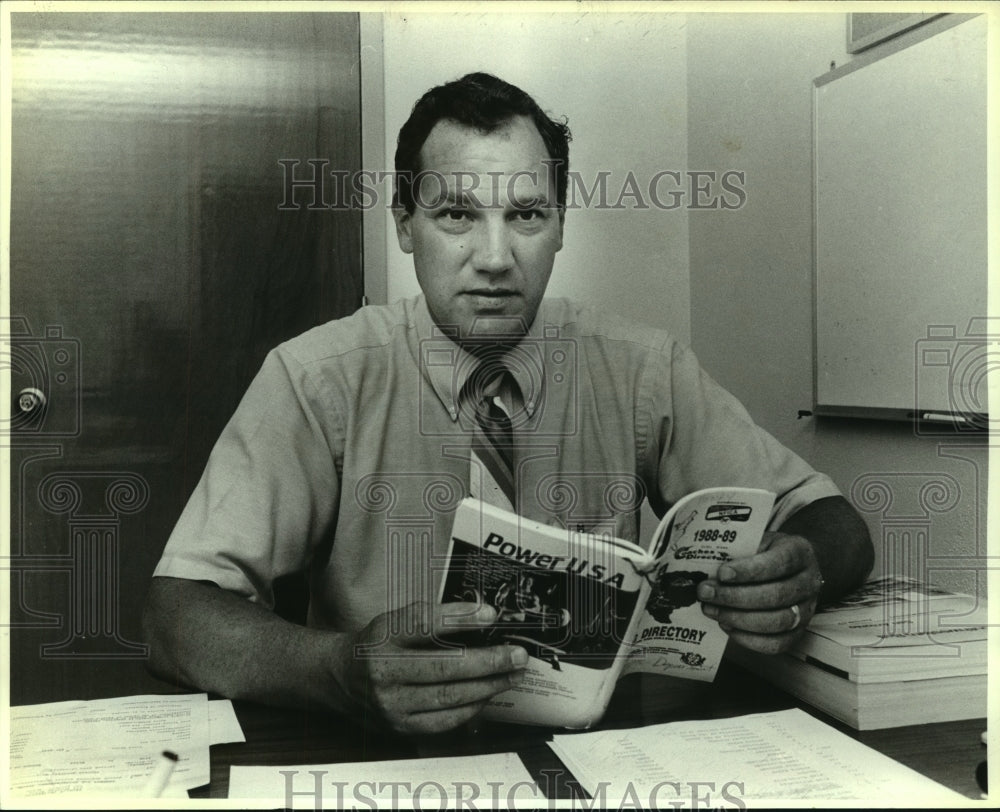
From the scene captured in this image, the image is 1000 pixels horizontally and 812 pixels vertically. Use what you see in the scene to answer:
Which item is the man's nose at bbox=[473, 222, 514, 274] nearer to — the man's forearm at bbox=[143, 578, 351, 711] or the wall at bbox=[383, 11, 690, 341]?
the wall at bbox=[383, 11, 690, 341]

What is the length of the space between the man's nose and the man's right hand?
43 centimetres

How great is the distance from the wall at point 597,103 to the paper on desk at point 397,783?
56 cm

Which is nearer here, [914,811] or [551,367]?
[914,811]

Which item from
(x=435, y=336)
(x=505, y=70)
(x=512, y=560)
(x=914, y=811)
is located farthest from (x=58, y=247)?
(x=914, y=811)

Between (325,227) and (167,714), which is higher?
(325,227)

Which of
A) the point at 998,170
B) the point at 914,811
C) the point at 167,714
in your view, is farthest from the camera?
the point at 998,170

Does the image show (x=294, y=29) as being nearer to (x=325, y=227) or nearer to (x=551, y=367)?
(x=325, y=227)

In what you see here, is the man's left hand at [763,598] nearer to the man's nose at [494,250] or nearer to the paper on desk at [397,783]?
the paper on desk at [397,783]

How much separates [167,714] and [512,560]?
0.43 meters

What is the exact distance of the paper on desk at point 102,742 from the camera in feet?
2.79

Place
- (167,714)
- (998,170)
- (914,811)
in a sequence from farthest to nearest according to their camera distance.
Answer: (998,170), (167,714), (914,811)

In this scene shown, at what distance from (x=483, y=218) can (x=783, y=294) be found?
44 centimetres

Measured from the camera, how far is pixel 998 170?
103 centimetres

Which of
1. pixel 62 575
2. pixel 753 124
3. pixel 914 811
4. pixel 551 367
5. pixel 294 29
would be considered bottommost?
pixel 914 811
